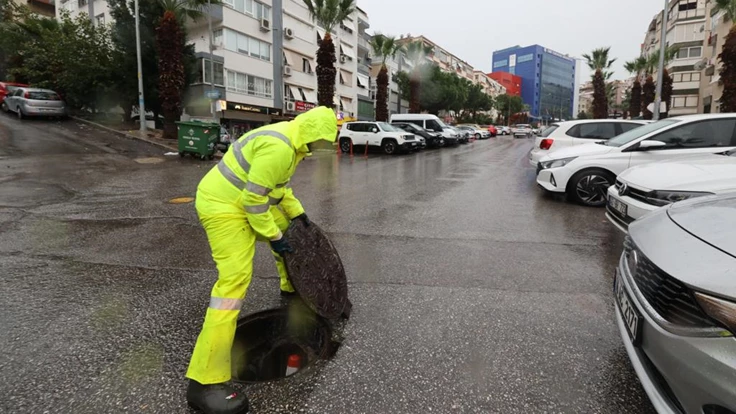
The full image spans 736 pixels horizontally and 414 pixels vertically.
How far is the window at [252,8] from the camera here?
29.9 meters

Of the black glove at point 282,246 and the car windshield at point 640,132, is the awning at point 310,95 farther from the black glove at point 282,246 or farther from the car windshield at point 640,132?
the black glove at point 282,246

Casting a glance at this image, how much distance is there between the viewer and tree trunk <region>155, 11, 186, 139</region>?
1833cm

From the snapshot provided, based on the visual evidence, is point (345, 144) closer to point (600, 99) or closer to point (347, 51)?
point (347, 51)

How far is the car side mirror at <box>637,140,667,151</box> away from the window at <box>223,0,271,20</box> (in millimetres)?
28923

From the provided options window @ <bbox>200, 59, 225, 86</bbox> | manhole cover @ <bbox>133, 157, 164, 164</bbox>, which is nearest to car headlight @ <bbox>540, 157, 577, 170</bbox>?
manhole cover @ <bbox>133, 157, 164, 164</bbox>

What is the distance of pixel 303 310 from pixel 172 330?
0.95 m

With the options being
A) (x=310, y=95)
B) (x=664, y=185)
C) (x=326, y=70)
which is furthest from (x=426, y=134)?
(x=664, y=185)

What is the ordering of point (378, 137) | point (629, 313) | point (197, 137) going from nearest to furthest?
point (629, 313) → point (197, 137) → point (378, 137)

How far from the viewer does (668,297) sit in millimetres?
1826

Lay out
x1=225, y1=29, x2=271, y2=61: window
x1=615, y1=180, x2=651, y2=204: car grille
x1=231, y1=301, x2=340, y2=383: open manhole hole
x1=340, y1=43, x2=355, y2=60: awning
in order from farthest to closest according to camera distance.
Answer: x1=340, y1=43, x2=355, y2=60: awning < x1=225, y1=29, x2=271, y2=61: window < x1=615, y1=180, x2=651, y2=204: car grille < x1=231, y1=301, x2=340, y2=383: open manhole hole

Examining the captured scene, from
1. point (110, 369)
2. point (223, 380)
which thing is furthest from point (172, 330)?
point (223, 380)

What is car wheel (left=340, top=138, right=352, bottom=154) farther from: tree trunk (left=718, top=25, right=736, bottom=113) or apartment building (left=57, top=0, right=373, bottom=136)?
tree trunk (left=718, top=25, right=736, bottom=113)

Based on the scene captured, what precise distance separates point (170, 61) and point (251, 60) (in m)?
13.7

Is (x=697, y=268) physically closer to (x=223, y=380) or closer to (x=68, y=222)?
(x=223, y=380)
